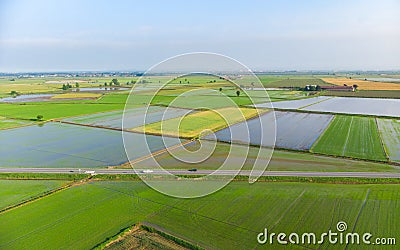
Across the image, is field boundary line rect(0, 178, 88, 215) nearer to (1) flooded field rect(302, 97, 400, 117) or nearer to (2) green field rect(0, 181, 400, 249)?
(2) green field rect(0, 181, 400, 249)

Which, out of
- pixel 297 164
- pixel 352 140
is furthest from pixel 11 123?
pixel 352 140

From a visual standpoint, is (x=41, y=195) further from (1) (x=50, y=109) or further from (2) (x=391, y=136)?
(1) (x=50, y=109)

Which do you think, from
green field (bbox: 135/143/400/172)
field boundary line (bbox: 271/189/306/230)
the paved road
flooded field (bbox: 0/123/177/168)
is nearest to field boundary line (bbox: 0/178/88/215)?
the paved road

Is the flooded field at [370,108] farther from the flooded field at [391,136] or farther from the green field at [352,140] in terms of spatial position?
the green field at [352,140]

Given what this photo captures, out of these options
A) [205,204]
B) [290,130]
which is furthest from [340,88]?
[205,204]

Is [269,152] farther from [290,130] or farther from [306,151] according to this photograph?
[290,130]

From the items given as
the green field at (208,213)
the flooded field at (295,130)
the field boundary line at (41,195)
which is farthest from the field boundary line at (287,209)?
the field boundary line at (41,195)
